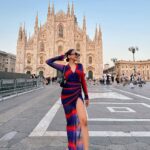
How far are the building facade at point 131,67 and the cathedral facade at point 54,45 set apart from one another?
1707 inches

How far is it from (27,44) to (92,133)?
54843 mm

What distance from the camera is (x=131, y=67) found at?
323 ft

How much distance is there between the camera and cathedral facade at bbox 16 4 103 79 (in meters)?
54.9

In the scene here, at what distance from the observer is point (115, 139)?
138 inches

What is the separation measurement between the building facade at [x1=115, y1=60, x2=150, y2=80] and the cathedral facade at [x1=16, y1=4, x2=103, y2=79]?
142 ft

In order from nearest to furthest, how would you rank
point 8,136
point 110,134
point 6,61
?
point 8,136 < point 110,134 < point 6,61

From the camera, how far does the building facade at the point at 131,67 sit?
96938 millimetres

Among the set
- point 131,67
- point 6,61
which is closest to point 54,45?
point 6,61

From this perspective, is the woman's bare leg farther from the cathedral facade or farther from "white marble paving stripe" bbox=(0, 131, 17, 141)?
the cathedral facade

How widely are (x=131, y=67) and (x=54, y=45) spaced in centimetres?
5563

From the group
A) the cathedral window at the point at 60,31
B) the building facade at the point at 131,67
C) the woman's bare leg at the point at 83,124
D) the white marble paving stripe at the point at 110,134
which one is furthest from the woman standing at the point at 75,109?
the building facade at the point at 131,67

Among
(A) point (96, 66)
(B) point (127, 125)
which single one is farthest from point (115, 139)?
(A) point (96, 66)

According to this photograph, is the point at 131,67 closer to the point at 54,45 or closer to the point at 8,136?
the point at 54,45

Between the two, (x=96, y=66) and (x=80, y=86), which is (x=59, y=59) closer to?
(x=80, y=86)
